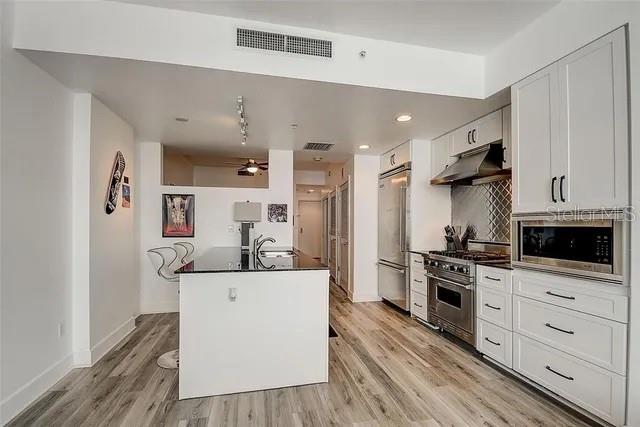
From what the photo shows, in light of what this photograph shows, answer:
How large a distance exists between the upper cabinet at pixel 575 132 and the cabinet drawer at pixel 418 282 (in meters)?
1.62

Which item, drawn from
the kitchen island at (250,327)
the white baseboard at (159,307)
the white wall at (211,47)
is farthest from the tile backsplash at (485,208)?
the white baseboard at (159,307)

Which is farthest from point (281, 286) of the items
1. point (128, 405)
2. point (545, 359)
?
point (545, 359)

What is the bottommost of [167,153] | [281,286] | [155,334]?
[155,334]

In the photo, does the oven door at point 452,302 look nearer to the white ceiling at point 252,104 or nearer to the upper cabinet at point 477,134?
the upper cabinet at point 477,134

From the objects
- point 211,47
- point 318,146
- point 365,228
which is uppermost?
point 211,47

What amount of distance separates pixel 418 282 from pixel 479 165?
5.45 feet

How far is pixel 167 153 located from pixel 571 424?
5898mm

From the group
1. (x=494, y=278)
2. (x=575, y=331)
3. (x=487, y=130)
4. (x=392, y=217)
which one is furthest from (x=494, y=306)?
(x=392, y=217)

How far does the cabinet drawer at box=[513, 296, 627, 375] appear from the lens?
5.97ft

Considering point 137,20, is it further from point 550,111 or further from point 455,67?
point 550,111

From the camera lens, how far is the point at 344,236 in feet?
19.3

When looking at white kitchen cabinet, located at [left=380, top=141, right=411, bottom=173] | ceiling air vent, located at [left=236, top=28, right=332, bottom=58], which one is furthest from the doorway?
ceiling air vent, located at [left=236, top=28, right=332, bottom=58]

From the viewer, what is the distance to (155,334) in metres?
3.64

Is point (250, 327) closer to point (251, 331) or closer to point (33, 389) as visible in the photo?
point (251, 331)
